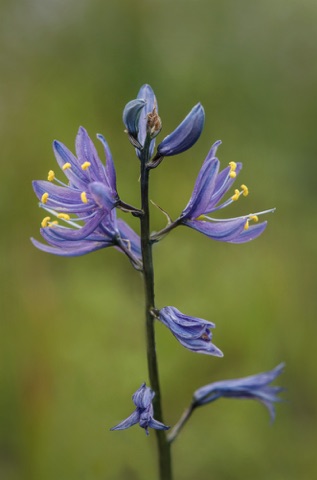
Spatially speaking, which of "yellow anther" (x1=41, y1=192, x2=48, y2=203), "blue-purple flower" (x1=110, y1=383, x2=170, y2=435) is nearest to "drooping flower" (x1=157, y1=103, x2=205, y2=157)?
"yellow anther" (x1=41, y1=192, x2=48, y2=203)

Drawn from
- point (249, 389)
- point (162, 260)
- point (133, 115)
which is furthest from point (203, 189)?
point (162, 260)

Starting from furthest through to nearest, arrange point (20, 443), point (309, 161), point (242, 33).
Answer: point (242, 33), point (309, 161), point (20, 443)

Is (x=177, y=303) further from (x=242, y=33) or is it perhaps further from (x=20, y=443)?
(x=242, y=33)

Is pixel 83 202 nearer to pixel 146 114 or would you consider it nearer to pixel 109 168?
pixel 109 168

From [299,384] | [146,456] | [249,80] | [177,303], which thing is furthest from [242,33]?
[146,456]

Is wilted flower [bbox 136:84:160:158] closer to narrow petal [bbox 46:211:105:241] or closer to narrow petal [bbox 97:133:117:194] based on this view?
narrow petal [bbox 97:133:117:194]

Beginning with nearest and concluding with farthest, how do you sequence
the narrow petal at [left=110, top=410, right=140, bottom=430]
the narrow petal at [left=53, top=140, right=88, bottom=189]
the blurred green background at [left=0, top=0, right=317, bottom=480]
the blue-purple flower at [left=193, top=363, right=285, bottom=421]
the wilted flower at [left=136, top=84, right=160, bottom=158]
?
1. the narrow petal at [left=110, top=410, right=140, bottom=430]
2. the wilted flower at [left=136, top=84, right=160, bottom=158]
3. the narrow petal at [left=53, top=140, right=88, bottom=189]
4. the blue-purple flower at [left=193, top=363, right=285, bottom=421]
5. the blurred green background at [left=0, top=0, right=317, bottom=480]
